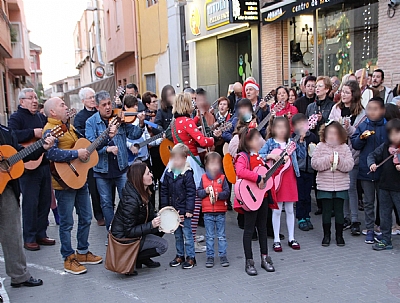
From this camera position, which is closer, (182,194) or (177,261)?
(182,194)

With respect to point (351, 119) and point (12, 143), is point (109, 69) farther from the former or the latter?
point (12, 143)

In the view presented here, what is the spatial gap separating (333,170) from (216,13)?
11.7 meters

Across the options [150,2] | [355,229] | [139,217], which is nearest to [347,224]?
[355,229]

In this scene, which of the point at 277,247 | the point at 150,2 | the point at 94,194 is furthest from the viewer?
the point at 150,2

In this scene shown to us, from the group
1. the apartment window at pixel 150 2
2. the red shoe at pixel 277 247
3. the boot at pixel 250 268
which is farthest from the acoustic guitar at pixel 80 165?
the apartment window at pixel 150 2

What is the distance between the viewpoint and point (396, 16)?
905 centimetres

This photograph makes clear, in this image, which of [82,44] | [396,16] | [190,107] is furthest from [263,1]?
[82,44]

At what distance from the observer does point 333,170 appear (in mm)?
5137

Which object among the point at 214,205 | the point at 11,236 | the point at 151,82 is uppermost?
the point at 151,82

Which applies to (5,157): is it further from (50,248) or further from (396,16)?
(396,16)

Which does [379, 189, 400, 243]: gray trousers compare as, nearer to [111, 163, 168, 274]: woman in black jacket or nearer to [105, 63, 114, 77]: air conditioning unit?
[111, 163, 168, 274]: woman in black jacket

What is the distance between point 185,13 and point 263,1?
221 inches

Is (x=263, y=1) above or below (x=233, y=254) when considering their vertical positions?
above

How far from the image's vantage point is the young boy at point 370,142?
520cm
